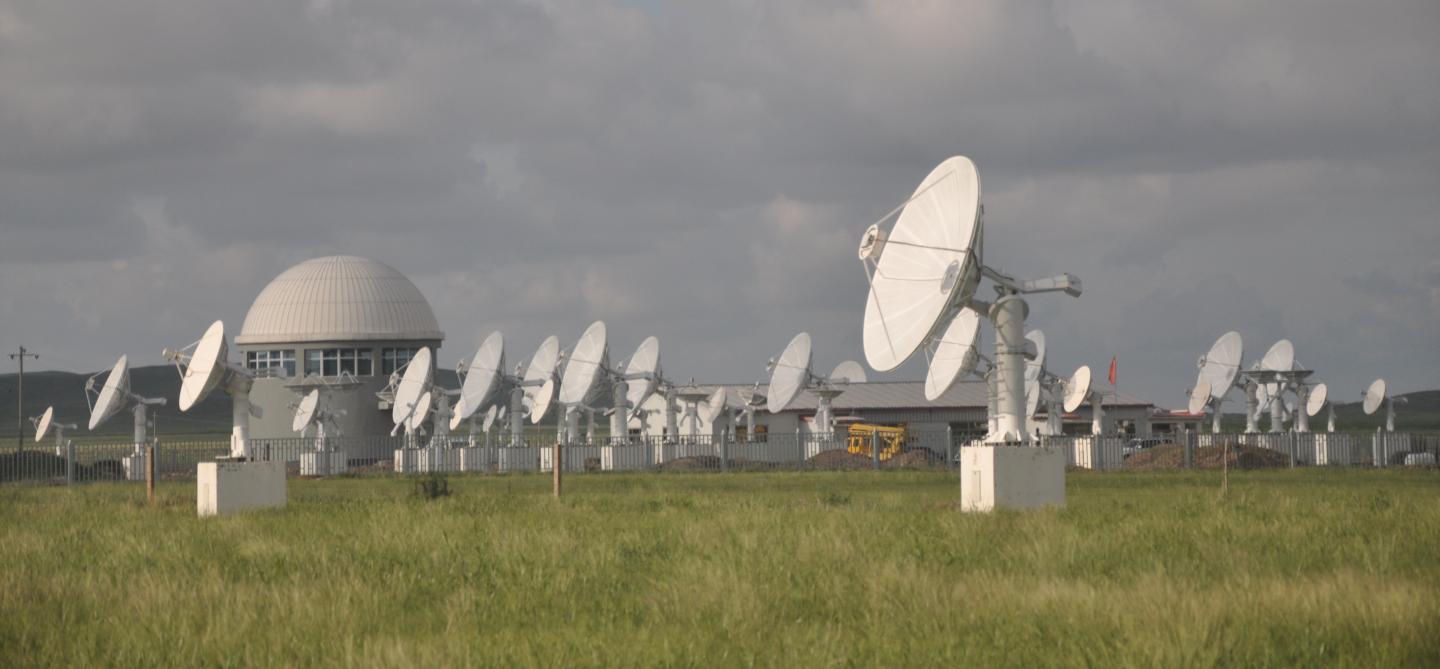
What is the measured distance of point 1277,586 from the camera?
1363cm

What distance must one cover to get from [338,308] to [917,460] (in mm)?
38917

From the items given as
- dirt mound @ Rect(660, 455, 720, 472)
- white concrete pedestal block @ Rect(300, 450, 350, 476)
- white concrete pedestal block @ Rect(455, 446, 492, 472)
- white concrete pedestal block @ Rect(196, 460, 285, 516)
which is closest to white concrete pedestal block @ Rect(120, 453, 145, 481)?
white concrete pedestal block @ Rect(300, 450, 350, 476)

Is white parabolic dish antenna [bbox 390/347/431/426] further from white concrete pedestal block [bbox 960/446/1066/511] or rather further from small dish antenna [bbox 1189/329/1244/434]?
white concrete pedestal block [bbox 960/446/1066/511]

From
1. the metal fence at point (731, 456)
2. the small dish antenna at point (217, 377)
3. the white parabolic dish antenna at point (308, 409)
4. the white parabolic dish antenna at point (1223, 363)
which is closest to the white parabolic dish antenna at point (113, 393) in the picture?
the metal fence at point (731, 456)

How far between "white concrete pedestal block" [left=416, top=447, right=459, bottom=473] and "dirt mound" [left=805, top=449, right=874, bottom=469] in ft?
43.3

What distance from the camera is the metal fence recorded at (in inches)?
2020

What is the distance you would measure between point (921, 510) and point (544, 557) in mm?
9398

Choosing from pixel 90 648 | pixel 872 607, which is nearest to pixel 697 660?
pixel 872 607

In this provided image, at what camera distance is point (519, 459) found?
2249 inches

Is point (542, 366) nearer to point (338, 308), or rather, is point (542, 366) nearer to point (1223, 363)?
point (338, 308)

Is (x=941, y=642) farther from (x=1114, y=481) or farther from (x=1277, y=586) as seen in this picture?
(x=1114, y=481)

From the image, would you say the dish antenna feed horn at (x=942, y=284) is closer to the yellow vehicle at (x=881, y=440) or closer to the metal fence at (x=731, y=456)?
the metal fence at (x=731, y=456)

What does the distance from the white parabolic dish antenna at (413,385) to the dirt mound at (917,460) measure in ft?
66.9

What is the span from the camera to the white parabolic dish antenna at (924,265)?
1099 inches
